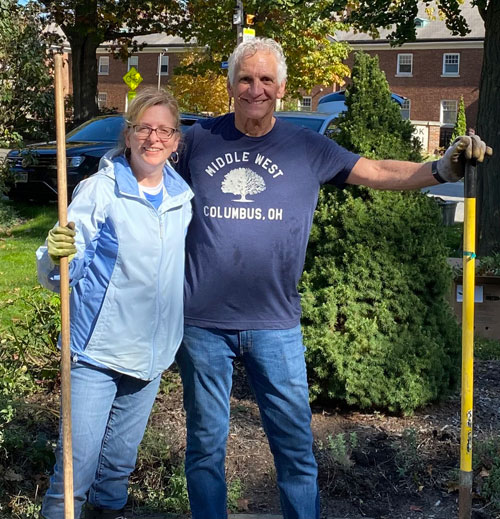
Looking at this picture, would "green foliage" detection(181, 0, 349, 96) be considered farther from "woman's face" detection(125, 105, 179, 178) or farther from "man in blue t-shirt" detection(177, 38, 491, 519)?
"woman's face" detection(125, 105, 179, 178)

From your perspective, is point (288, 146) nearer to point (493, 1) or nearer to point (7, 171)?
point (493, 1)

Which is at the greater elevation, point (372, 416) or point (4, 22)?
point (4, 22)

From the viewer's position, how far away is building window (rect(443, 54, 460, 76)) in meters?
46.0

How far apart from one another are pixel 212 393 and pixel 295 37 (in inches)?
771

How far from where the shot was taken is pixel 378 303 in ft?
14.4

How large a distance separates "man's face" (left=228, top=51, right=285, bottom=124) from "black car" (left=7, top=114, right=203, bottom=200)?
8398mm

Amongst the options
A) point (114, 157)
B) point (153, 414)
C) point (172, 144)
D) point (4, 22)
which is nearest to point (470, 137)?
point (172, 144)

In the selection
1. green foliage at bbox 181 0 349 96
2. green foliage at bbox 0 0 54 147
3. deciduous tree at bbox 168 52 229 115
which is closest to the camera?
green foliage at bbox 0 0 54 147

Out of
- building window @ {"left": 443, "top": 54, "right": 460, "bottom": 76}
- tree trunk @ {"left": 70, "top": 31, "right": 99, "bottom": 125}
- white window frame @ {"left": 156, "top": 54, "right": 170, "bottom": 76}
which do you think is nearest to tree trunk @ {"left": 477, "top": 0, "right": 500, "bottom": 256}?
tree trunk @ {"left": 70, "top": 31, "right": 99, "bottom": 125}

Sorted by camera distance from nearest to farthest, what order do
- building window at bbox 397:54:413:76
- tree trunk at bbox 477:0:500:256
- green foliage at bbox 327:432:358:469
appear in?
1. green foliage at bbox 327:432:358:469
2. tree trunk at bbox 477:0:500:256
3. building window at bbox 397:54:413:76

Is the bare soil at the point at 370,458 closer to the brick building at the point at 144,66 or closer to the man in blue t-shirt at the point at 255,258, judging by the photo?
the man in blue t-shirt at the point at 255,258

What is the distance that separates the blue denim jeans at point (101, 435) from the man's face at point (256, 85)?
104 cm

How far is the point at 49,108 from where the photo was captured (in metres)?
11.4

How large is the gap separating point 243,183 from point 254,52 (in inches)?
18.8
